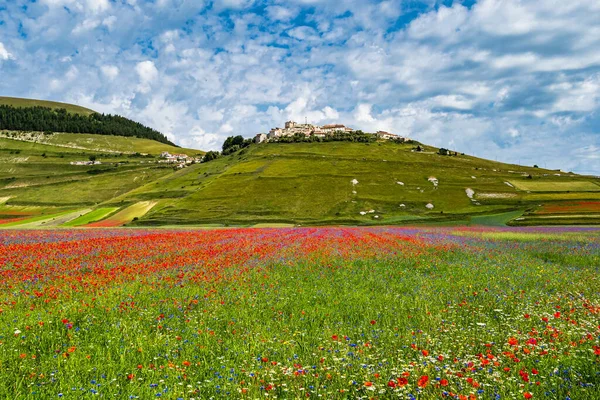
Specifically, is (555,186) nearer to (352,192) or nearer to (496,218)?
(496,218)

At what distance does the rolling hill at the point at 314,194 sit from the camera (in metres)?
85.2

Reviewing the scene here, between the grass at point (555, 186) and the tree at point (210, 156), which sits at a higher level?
the tree at point (210, 156)

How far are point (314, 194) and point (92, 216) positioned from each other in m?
63.7

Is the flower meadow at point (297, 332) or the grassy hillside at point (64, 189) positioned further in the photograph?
the grassy hillside at point (64, 189)

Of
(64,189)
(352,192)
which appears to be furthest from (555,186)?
(64,189)

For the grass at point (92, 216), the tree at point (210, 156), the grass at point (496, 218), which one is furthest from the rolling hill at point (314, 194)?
the tree at point (210, 156)

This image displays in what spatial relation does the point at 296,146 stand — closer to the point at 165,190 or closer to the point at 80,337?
the point at 165,190

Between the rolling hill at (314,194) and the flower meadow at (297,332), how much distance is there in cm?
6532

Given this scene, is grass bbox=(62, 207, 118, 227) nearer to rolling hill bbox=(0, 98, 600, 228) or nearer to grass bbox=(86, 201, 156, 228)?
rolling hill bbox=(0, 98, 600, 228)

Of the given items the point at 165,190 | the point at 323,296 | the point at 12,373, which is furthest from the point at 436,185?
the point at 12,373

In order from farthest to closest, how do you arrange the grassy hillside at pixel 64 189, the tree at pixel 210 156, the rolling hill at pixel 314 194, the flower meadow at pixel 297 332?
1. the tree at pixel 210 156
2. the grassy hillside at pixel 64 189
3. the rolling hill at pixel 314 194
4. the flower meadow at pixel 297 332

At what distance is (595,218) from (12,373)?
84876 millimetres

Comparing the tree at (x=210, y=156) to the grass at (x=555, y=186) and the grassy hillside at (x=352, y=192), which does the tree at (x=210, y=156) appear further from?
the grass at (x=555, y=186)

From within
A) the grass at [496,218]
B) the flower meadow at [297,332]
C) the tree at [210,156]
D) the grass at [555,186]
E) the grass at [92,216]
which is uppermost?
the tree at [210,156]
